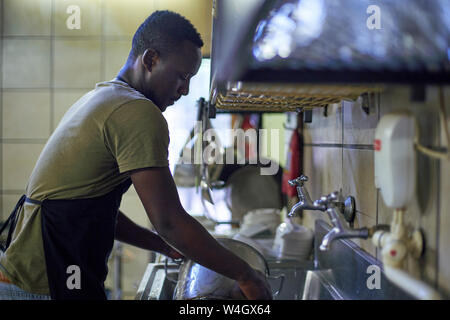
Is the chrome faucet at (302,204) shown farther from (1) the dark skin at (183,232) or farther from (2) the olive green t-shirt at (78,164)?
(2) the olive green t-shirt at (78,164)

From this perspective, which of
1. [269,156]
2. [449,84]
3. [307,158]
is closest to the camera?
[449,84]

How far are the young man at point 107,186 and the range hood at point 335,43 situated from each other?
214mm

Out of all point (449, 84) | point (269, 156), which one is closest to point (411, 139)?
point (449, 84)

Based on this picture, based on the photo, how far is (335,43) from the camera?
56cm

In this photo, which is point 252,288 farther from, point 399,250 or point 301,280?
point 301,280

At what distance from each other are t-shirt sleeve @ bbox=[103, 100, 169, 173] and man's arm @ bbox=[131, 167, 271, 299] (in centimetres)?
2

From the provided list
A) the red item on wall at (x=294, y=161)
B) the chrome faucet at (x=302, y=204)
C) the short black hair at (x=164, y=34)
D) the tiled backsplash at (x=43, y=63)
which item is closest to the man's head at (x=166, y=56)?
the short black hair at (x=164, y=34)

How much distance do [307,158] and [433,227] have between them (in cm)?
83

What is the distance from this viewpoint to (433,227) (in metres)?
0.61

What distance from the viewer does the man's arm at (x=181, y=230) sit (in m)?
0.75

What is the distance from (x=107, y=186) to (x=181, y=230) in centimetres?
19

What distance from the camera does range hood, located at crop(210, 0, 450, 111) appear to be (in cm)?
50

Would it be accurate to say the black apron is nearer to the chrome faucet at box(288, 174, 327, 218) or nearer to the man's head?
the man's head
